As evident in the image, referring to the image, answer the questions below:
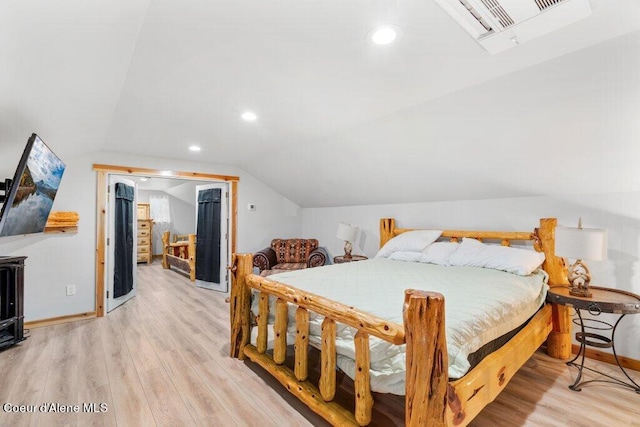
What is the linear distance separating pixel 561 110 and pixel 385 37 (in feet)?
4.49

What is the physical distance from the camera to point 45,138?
8.01 ft

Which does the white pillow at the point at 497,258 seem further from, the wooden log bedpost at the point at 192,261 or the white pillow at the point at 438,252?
the wooden log bedpost at the point at 192,261

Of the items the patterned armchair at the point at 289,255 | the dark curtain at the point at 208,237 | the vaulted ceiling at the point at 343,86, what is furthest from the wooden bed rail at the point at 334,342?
the dark curtain at the point at 208,237

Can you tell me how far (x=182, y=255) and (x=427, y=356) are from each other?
680cm

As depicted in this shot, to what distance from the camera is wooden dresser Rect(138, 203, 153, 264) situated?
24.3 feet

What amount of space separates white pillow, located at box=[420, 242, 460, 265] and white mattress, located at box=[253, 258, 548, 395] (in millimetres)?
148

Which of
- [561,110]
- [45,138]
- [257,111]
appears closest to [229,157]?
[257,111]

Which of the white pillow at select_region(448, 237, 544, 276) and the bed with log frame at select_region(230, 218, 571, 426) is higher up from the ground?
the white pillow at select_region(448, 237, 544, 276)

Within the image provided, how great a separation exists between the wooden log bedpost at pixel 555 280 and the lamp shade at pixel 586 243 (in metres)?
0.42

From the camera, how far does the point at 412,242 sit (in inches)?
131

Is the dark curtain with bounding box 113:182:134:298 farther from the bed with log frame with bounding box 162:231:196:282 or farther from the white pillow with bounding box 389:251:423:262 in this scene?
the white pillow with bounding box 389:251:423:262

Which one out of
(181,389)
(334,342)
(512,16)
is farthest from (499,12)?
(181,389)

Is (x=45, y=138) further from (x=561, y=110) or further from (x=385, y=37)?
(x=561, y=110)

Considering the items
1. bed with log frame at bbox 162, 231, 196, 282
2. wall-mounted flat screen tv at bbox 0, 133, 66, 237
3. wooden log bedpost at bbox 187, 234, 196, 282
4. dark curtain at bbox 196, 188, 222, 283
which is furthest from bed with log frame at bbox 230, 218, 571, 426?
bed with log frame at bbox 162, 231, 196, 282
